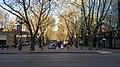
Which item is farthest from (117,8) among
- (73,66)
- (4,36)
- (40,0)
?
(73,66)

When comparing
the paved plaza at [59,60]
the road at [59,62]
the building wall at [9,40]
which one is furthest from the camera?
the building wall at [9,40]

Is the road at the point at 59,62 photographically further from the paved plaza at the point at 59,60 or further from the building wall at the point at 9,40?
the building wall at the point at 9,40

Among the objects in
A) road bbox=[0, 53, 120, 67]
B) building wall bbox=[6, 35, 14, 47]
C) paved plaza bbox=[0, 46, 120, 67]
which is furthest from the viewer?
building wall bbox=[6, 35, 14, 47]

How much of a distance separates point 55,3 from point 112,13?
17.9 meters

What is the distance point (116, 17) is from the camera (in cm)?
6262

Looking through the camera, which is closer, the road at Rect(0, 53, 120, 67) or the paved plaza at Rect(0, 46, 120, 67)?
the road at Rect(0, 53, 120, 67)

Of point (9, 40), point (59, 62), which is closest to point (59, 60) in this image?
point (59, 62)

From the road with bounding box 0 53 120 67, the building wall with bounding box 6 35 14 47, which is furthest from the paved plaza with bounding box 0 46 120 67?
the building wall with bounding box 6 35 14 47

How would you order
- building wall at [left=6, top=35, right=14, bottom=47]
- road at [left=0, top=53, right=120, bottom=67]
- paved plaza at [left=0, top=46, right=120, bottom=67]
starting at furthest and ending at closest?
building wall at [left=6, top=35, right=14, bottom=47], paved plaza at [left=0, top=46, right=120, bottom=67], road at [left=0, top=53, right=120, bottom=67]

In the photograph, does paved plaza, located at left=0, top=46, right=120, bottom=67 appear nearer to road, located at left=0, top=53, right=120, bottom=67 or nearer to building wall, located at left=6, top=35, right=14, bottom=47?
road, located at left=0, top=53, right=120, bottom=67

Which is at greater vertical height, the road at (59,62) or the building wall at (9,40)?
the building wall at (9,40)

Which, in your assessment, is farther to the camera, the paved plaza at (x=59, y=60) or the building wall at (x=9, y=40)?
the building wall at (x=9, y=40)

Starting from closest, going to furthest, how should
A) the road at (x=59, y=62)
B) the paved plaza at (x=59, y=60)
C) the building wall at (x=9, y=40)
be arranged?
the road at (x=59, y=62) < the paved plaza at (x=59, y=60) < the building wall at (x=9, y=40)

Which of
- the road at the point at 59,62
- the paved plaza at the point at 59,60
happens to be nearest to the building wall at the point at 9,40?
the paved plaza at the point at 59,60
